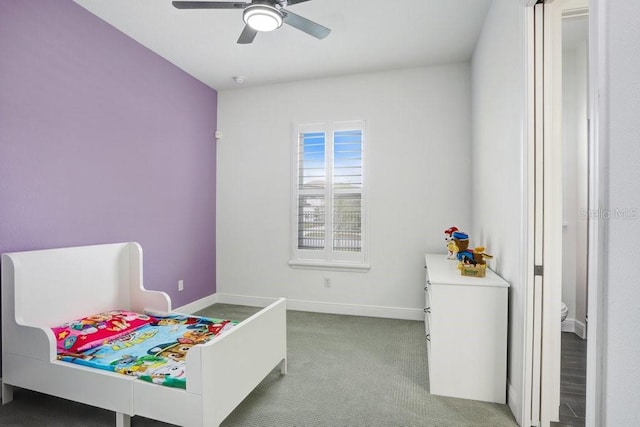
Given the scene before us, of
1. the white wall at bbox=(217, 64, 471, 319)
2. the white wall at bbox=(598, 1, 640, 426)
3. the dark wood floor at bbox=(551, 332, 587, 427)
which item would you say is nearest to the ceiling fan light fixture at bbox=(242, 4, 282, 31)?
the white wall at bbox=(598, 1, 640, 426)

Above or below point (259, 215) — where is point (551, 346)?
below

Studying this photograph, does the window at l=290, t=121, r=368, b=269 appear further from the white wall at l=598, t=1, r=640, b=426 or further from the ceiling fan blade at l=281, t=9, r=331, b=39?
the white wall at l=598, t=1, r=640, b=426

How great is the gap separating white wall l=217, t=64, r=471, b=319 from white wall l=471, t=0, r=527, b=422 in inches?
23.3

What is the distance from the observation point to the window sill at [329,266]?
3.66m

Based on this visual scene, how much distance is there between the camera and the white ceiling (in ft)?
8.22

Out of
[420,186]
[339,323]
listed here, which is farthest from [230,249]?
Result: [420,186]

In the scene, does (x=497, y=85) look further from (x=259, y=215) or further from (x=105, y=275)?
(x=105, y=275)

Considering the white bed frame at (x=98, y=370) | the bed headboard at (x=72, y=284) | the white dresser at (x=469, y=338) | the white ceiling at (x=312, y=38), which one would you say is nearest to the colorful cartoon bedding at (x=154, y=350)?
the white bed frame at (x=98, y=370)

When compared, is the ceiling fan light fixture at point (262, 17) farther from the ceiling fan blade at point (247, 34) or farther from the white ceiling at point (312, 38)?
the white ceiling at point (312, 38)

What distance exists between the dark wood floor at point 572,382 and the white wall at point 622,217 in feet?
4.22

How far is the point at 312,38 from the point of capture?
2.92 m

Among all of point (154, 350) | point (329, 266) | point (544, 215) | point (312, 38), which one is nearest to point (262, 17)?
point (312, 38)

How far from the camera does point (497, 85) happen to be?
7.53 ft

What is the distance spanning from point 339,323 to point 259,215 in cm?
159
